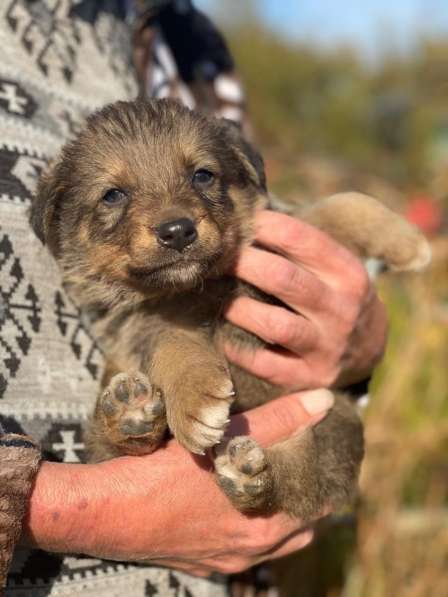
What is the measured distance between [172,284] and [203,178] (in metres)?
0.59

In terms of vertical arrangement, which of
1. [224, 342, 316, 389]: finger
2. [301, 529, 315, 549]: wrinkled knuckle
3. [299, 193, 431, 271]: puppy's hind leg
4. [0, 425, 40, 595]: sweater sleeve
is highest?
Result: [299, 193, 431, 271]: puppy's hind leg

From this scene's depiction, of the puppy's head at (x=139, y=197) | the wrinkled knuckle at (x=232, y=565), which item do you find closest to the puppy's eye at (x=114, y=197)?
the puppy's head at (x=139, y=197)

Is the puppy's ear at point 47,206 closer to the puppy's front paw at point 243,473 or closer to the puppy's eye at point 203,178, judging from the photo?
the puppy's eye at point 203,178

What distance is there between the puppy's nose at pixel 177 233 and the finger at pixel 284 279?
0.44 m

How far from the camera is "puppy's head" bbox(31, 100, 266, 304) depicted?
110 inches

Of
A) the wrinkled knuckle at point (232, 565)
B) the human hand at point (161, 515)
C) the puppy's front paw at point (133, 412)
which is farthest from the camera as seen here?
the wrinkled knuckle at point (232, 565)

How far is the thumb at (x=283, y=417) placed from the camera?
9.55 feet

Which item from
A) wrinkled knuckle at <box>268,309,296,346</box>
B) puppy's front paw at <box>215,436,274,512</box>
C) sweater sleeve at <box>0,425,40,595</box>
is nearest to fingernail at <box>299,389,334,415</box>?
wrinkled knuckle at <box>268,309,296,346</box>

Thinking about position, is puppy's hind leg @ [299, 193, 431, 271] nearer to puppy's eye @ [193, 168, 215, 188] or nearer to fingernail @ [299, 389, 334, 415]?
puppy's eye @ [193, 168, 215, 188]

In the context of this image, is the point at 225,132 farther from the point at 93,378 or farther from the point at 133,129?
the point at 93,378

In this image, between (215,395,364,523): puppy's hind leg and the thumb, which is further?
the thumb

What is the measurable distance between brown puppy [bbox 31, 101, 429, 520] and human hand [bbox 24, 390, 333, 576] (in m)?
0.08

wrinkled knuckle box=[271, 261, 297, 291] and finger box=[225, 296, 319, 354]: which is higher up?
wrinkled knuckle box=[271, 261, 297, 291]

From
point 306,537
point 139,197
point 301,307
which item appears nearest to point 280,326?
point 301,307
